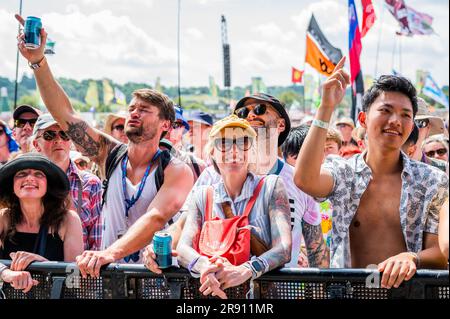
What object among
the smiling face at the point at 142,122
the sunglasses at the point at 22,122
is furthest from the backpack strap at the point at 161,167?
the sunglasses at the point at 22,122

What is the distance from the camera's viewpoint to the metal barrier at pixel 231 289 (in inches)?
101

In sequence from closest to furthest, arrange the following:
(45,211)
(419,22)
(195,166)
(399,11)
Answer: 1. (45,211)
2. (195,166)
3. (399,11)
4. (419,22)

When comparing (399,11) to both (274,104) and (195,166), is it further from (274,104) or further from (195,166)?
(274,104)

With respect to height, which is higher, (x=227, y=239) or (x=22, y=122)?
(x=22, y=122)

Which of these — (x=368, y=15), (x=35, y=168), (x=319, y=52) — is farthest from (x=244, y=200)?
(x=319, y=52)

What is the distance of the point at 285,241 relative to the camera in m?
2.84

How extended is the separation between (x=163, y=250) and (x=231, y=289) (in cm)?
36

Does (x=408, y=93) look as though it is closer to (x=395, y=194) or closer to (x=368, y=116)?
(x=368, y=116)

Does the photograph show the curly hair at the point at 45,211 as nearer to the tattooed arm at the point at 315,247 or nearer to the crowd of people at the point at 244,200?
the crowd of people at the point at 244,200

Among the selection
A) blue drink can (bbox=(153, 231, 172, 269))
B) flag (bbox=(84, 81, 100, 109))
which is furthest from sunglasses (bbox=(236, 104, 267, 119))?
flag (bbox=(84, 81, 100, 109))

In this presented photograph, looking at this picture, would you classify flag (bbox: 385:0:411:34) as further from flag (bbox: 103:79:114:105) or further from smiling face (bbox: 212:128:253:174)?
flag (bbox: 103:79:114:105)

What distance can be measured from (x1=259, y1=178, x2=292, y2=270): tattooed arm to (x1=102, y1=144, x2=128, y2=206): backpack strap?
1294mm

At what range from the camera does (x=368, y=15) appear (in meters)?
8.77
